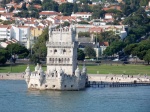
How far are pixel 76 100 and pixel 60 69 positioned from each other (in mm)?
6540

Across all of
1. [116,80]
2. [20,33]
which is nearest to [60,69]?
[116,80]

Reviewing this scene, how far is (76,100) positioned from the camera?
9600 cm

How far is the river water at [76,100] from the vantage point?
90.6m

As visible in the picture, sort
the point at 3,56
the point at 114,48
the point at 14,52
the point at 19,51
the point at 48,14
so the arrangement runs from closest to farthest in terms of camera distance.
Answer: the point at 3,56 → the point at 19,51 → the point at 14,52 → the point at 114,48 → the point at 48,14

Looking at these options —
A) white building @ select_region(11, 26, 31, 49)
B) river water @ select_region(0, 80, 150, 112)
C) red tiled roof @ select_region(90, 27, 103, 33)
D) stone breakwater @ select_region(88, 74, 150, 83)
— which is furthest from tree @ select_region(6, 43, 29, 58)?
red tiled roof @ select_region(90, 27, 103, 33)

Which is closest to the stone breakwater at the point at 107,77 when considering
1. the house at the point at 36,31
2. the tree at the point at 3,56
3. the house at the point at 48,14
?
the tree at the point at 3,56

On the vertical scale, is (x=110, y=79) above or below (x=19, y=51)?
below

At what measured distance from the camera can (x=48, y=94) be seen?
99188 millimetres

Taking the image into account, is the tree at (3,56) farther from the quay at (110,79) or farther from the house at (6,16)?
the house at (6,16)

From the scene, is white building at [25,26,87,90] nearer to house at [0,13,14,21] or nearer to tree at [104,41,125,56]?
tree at [104,41,125,56]

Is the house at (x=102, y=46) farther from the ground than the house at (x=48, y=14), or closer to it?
closer to it

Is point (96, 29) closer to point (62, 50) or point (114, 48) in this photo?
point (114, 48)

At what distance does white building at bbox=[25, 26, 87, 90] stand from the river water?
949 mm

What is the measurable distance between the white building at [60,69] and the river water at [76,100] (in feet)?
3.11
